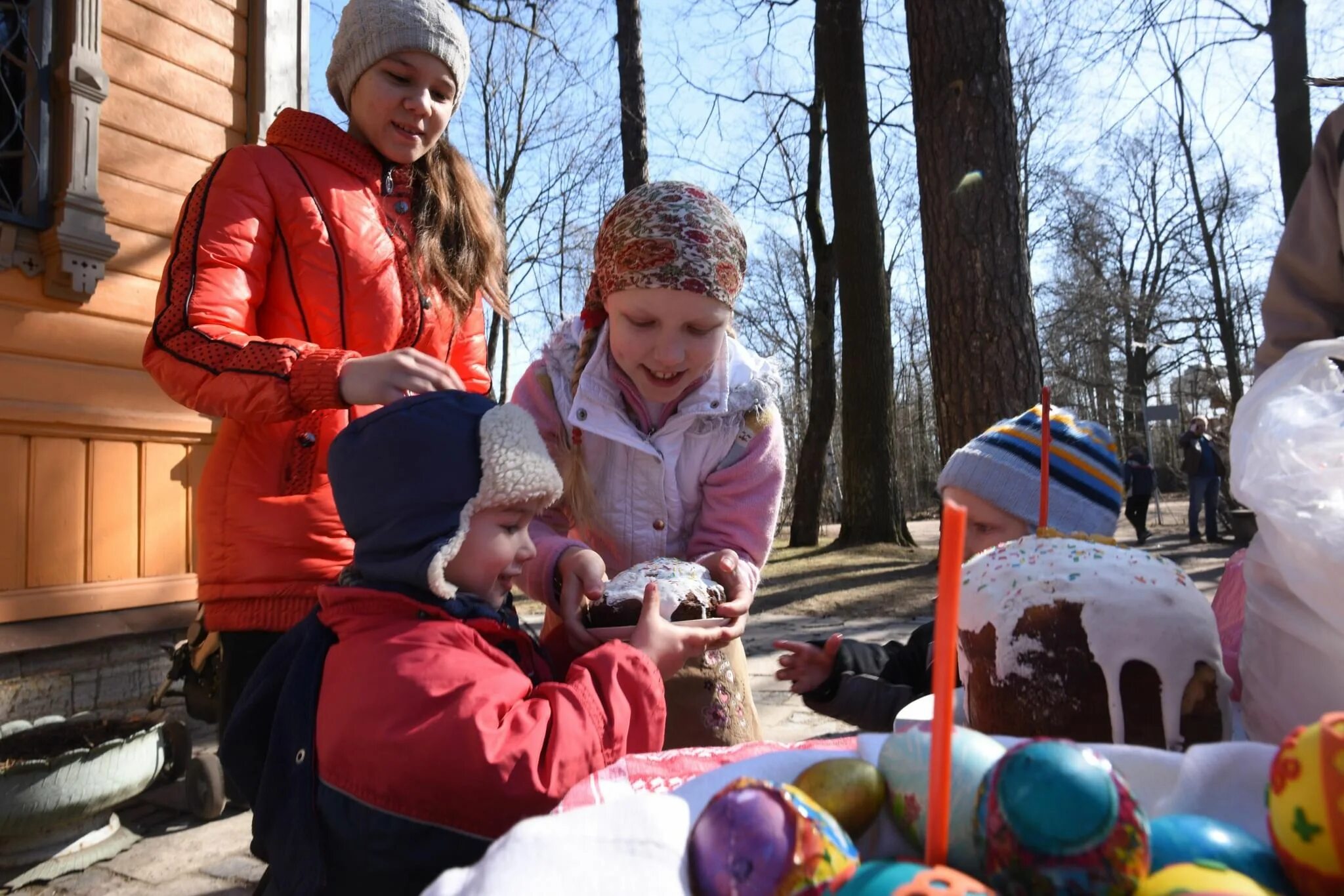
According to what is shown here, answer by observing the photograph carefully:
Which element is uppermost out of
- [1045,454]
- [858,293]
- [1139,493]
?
[858,293]

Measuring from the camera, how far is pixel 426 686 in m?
1.25

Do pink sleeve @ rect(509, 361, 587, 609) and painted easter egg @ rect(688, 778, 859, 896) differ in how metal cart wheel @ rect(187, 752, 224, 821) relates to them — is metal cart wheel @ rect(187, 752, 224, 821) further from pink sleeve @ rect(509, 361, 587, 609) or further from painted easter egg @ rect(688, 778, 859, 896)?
painted easter egg @ rect(688, 778, 859, 896)

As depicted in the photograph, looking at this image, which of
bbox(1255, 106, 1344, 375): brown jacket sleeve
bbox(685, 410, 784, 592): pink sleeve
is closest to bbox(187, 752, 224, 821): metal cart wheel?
bbox(685, 410, 784, 592): pink sleeve

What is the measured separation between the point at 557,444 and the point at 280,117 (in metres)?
1.07

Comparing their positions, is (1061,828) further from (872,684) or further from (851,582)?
(851,582)

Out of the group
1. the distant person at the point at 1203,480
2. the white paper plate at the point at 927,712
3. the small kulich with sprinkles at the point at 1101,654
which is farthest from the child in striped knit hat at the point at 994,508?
the distant person at the point at 1203,480

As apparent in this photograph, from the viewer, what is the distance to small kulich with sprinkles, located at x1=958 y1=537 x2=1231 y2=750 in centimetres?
102

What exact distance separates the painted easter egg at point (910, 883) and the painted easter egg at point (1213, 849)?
176 millimetres

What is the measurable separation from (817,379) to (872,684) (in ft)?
37.0

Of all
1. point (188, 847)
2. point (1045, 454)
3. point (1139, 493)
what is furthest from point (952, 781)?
point (1139, 493)

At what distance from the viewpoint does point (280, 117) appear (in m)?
2.16

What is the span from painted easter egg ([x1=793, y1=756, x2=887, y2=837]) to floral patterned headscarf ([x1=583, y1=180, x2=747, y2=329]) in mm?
1076

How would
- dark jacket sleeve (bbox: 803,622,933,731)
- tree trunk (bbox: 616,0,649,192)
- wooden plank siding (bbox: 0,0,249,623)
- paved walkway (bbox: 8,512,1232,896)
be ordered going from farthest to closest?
1. tree trunk (bbox: 616,0,649,192)
2. wooden plank siding (bbox: 0,0,249,623)
3. paved walkway (bbox: 8,512,1232,896)
4. dark jacket sleeve (bbox: 803,622,933,731)

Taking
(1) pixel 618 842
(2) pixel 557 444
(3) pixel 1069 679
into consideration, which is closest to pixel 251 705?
(2) pixel 557 444
